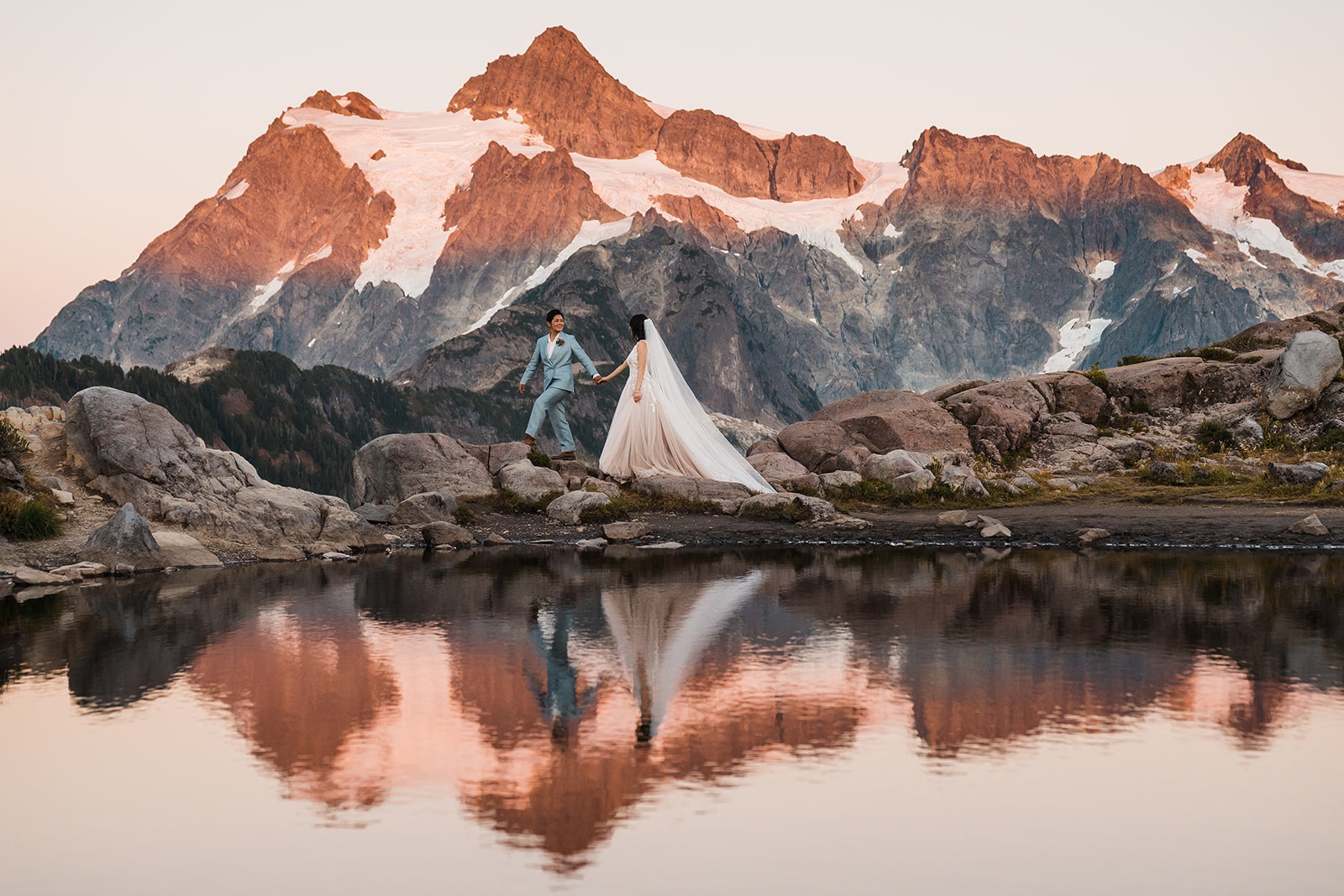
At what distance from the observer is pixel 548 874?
26.3 ft

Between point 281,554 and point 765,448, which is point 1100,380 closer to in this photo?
point 765,448

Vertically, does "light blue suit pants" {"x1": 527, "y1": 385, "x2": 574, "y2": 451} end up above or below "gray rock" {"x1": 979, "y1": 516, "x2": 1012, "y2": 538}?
above

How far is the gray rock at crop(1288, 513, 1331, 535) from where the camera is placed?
27.8 m

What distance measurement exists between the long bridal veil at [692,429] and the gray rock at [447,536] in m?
7.24

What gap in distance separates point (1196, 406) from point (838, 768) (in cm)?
3774

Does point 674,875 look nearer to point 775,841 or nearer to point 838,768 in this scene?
point 775,841

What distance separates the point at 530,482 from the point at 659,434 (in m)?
3.89

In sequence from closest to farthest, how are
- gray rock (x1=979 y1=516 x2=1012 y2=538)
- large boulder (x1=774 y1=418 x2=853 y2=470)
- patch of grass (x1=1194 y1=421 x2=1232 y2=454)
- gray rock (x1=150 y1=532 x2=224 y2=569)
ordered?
gray rock (x1=150 y1=532 x2=224 y2=569) < gray rock (x1=979 y1=516 x2=1012 y2=538) < large boulder (x1=774 y1=418 x2=853 y2=470) < patch of grass (x1=1194 y1=421 x2=1232 y2=454)

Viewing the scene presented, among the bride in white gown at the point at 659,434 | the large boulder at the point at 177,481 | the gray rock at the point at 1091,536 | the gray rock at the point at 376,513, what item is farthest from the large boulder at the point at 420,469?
the gray rock at the point at 1091,536

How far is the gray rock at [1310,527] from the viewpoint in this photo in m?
27.8

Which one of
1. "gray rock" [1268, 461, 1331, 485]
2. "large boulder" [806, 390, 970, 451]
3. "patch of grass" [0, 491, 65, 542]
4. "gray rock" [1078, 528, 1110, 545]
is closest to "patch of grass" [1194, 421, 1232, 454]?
"gray rock" [1268, 461, 1331, 485]

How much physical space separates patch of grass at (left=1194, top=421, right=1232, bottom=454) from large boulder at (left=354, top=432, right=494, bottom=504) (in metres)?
23.0

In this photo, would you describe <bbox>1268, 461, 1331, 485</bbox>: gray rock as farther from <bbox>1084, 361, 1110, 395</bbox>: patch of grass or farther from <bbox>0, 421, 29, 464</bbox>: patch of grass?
<bbox>0, 421, 29, 464</bbox>: patch of grass

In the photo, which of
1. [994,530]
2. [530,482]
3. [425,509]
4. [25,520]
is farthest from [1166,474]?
[25,520]
